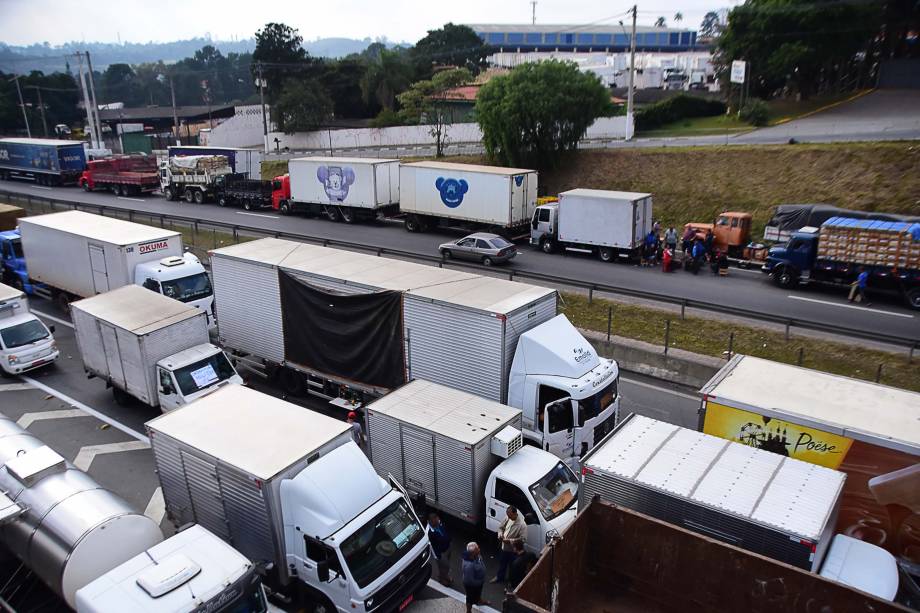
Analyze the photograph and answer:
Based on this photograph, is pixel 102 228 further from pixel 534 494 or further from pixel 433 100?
pixel 433 100

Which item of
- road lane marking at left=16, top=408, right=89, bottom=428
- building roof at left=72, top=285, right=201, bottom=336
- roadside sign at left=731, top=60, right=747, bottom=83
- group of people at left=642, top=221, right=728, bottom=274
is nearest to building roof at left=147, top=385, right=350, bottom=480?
building roof at left=72, top=285, right=201, bottom=336

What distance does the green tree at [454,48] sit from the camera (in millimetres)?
91375

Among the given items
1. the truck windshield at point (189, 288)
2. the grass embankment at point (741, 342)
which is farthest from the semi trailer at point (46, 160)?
the grass embankment at point (741, 342)

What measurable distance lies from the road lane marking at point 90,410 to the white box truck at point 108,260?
12.0ft

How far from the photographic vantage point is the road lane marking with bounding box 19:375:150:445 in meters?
15.1


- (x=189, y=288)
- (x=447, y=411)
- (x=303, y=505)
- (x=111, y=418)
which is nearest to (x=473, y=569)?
(x=303, y=505)

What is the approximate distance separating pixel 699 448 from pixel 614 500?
65.9 inches

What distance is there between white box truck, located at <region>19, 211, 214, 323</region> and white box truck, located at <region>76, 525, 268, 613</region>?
1271cm

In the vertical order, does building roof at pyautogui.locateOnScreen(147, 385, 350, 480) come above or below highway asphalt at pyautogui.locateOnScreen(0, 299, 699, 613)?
above

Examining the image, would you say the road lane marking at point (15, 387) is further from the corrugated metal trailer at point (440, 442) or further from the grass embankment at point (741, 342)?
→ the grass embankment at point (741, 342)

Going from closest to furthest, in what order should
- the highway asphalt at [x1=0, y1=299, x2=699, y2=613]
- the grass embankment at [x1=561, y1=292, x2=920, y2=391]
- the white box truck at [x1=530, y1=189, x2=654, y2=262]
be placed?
the highway asphalt at [x1=0, y1=299, x2=699, y2=613] → the grass embankment at [x1=561, y1=292, x2=920, y2=391] → the white box truck at [x1=530, y1=189, x2=654, y2=262]

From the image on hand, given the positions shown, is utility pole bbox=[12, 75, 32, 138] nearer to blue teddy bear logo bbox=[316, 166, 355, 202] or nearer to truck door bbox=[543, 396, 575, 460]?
blue teddy bear logo bbox=[316, 166, 355, 202]

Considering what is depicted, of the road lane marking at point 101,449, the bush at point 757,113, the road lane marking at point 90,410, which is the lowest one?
the road lane marking at point 101,449

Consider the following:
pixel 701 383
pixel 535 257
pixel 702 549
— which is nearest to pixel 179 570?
pixel 702 549
